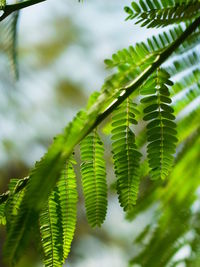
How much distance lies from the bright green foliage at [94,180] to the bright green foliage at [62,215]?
3 centimetres

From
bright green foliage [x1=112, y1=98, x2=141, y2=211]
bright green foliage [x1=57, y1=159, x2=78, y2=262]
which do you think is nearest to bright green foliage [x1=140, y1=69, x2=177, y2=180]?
bright green foliage [x1=112, y1=98, x2=141, y2=211]

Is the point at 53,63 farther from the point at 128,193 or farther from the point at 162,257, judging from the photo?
the point at 128,193

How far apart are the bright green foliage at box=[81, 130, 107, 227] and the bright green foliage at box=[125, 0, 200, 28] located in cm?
32

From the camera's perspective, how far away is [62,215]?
115 centimetres

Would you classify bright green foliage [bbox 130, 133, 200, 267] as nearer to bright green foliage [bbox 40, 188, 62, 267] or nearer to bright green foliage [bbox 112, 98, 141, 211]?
bright green foliage [bbox 112, 98, 141, 211]

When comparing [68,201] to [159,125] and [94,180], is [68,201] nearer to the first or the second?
[94,180]

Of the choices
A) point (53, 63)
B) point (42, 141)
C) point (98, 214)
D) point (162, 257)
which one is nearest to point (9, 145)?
point (42, 141)

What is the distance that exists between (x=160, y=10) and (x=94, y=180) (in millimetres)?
430

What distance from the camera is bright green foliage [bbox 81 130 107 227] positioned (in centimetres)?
114

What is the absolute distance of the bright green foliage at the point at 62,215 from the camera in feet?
3.73

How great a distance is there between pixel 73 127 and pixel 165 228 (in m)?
0.95

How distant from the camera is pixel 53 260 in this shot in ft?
3.69

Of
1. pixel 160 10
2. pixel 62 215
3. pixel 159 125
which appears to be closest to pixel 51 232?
pixel 62 215

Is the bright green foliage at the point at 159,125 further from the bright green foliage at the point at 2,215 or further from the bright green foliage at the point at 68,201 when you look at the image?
the bright green foliage at the point at 2,215
